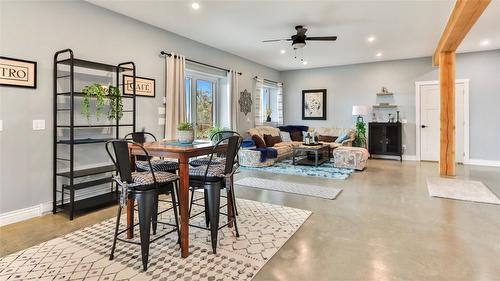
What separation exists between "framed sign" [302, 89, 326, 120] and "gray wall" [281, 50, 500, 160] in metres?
0.14

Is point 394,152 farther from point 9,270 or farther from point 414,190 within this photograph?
point 9,270

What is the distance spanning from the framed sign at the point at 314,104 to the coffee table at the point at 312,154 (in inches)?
63.4

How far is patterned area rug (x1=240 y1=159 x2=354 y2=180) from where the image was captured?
18.4ft

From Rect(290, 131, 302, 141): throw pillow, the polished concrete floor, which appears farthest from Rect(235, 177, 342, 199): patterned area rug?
Rect(290, 131, 302, 141): throw pillow

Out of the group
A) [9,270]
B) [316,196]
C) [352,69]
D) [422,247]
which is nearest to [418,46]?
[352,69]

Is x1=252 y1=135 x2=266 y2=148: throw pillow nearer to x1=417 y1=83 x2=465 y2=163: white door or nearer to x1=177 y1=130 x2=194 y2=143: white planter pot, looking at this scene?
x1=177 y1=130 x2=194 y2=143: white planter pot

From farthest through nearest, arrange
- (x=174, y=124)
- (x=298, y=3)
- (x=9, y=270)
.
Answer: (x=174, y=124) < (x=298, y=3) < (x=9, y=270)

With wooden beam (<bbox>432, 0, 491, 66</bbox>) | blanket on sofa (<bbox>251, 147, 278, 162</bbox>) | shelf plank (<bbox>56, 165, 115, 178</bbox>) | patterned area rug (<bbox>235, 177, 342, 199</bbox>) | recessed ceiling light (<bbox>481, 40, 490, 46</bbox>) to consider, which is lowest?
patterned area rug (<bbox>235, 177, 342, 199</bbox>)

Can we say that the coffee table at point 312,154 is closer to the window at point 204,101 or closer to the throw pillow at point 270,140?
the throw pillow at point 270,140

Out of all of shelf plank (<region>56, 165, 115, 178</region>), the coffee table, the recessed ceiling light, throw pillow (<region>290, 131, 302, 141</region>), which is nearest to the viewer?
shelf plank (<region>56, 165, 115, 178</region>)

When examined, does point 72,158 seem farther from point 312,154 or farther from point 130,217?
point 312,154

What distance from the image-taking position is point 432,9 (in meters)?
4.12

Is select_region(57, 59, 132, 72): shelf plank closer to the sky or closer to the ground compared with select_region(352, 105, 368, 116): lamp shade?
closer to the sky

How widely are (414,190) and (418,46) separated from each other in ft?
11.8
